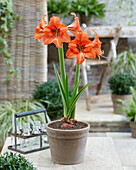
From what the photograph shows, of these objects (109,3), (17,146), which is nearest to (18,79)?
(17,146)

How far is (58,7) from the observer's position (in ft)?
13.6

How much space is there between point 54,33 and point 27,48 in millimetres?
1960

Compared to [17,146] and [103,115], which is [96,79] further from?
[17,146]

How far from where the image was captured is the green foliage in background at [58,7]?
402cm

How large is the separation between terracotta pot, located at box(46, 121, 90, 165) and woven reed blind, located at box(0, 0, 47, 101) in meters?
1.87

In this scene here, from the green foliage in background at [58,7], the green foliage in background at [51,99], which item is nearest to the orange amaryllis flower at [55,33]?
the green foliage in background at [51,99]

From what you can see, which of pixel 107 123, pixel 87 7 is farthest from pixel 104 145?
pixel 87 7

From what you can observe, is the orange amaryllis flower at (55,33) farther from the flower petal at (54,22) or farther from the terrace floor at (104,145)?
the terrace floor at (104,145)

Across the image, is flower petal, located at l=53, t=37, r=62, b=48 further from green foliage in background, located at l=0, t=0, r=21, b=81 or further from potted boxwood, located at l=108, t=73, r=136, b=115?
potted boxwood, located at l=108, t=73, r=136, b=115

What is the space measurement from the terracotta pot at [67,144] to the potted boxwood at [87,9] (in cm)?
357

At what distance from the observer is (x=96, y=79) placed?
5.10 metres

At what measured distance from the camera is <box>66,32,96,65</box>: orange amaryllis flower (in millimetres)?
1011

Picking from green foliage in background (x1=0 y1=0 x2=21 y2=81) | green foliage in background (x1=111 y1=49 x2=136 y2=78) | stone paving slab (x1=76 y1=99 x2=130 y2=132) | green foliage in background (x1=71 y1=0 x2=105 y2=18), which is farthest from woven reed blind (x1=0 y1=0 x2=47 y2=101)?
green foliage in background (x1=71 y1=0 x2=105 y2=18)

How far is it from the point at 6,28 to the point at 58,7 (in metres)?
1.62
